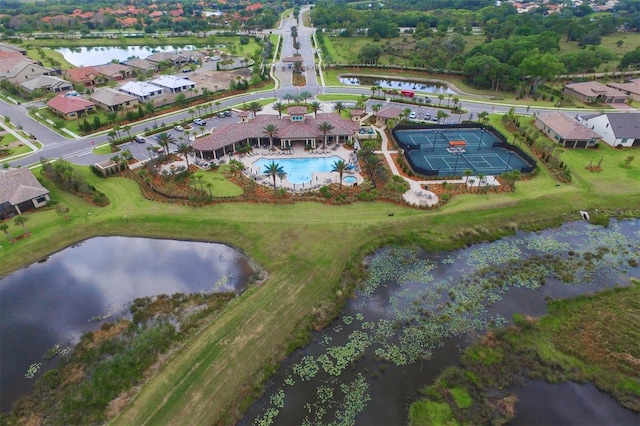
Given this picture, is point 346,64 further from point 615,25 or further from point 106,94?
point 615,25

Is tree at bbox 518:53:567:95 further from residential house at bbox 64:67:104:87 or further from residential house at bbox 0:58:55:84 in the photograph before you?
residential house at bbox 0:58:55:84

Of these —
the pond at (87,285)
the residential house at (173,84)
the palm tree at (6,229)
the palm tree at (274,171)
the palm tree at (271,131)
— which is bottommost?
the pond at (87,285)

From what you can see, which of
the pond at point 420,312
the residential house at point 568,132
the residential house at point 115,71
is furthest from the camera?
the residential house at point 115,71

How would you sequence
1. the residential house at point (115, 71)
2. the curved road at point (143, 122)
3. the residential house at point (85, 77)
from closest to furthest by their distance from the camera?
the curved road at point (143, 122) < the residential house at point (85, 77) < the residential house at point (115, 71)

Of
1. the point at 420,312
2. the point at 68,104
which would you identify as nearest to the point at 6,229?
the point at 68,104

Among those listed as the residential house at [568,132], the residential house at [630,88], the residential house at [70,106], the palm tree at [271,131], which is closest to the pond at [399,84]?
the residential house at [568,132]

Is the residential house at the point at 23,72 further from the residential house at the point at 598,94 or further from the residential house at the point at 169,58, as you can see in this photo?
the residential house at the point at 598,94
